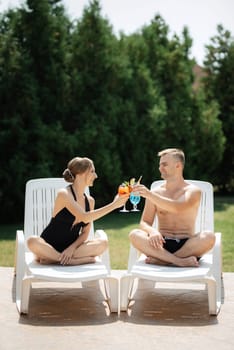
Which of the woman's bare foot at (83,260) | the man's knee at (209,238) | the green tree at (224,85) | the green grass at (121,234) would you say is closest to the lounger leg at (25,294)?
the woman's bare foot at (83,260)

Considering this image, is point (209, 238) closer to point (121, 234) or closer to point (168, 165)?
point (168, 165)

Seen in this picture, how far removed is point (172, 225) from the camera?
605 centimetres

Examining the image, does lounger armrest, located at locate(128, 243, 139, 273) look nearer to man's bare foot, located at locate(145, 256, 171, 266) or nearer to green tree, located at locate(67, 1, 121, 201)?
man's bare foot, located at locate(145, 256, 171, 266)

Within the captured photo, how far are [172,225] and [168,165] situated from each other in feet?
1.87

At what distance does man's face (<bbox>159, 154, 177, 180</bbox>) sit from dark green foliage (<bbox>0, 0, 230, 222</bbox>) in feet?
18.8

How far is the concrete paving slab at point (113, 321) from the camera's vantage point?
15.7 feet

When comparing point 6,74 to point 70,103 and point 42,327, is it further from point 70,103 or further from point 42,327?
point 42,327

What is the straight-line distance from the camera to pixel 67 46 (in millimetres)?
12352

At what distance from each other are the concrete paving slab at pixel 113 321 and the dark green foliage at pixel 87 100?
207 inches

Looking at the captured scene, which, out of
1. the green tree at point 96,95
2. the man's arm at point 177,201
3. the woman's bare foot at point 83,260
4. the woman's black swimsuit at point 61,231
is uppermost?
the green tree at point 96,95

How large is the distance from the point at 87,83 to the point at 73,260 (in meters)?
7.17

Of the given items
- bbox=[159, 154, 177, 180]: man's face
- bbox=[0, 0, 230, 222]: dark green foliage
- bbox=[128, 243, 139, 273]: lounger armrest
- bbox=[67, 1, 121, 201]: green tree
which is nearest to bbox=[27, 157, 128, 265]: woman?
bbox=[128, 243, 139, 273]: lounger armrest

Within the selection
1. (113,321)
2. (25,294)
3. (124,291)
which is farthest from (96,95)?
(113,321)

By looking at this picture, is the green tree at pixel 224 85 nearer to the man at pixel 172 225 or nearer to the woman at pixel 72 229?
the man at pixel 172 225
